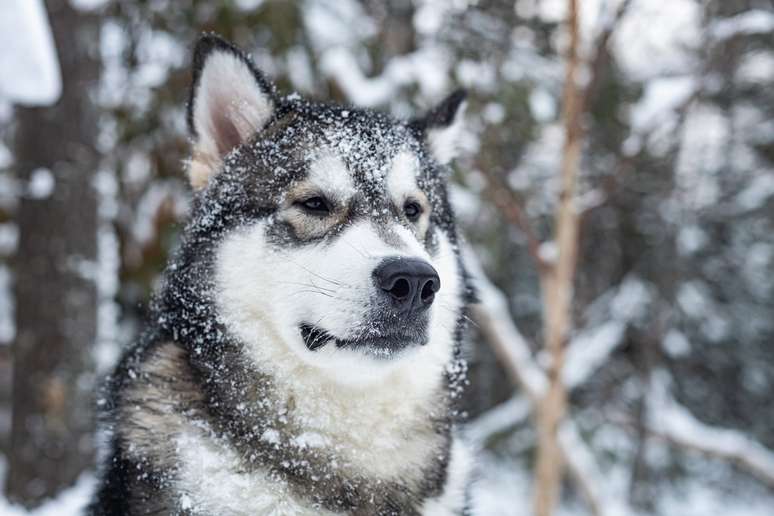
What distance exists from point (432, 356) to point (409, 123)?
99cm

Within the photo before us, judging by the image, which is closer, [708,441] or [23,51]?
[23,51]

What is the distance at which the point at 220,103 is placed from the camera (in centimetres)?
248

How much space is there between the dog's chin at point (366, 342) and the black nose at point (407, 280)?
0.11m

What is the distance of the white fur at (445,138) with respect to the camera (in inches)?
115

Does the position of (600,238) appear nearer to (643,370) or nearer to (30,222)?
(643,370)

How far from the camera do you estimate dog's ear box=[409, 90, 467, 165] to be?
2898 millimetres

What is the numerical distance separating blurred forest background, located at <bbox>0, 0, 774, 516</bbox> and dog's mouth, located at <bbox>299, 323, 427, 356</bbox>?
99cm

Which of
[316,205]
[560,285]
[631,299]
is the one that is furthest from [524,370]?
[631,299]

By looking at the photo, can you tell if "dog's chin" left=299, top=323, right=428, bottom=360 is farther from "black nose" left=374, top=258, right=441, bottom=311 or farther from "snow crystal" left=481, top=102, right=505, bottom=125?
"snow crystal" left=481, top=102, right=505, bottom=125

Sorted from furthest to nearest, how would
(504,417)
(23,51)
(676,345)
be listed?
(676,345) → (504,417) → (23,51)

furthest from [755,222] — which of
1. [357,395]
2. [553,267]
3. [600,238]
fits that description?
[357,395]

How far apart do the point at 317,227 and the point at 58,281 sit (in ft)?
11.0

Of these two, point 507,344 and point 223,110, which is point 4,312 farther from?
point 223,110

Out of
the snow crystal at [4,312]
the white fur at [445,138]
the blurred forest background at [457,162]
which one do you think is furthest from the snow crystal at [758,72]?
the snow crystal at [4,312]
